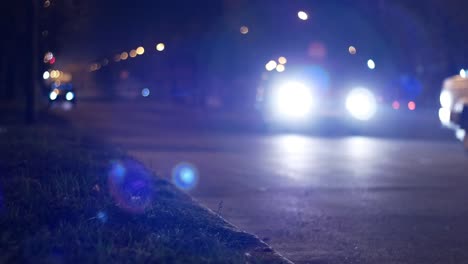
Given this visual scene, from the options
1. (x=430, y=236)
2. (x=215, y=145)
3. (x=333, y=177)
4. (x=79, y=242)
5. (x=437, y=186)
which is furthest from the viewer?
(x=215, y=145)

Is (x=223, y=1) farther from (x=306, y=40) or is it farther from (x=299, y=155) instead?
(x=299, y=155)

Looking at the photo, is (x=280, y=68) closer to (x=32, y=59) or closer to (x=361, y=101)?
(x=361, y=101)

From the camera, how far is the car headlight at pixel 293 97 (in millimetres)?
48781

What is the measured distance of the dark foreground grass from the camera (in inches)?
261

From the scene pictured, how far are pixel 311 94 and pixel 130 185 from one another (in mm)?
42122

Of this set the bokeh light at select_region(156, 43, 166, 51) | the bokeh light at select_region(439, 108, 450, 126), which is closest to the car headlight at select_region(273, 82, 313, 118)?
the bokeh light at select_region(156, 43, 166, 51)

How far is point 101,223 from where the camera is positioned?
7836mm

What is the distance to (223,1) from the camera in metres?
41.0

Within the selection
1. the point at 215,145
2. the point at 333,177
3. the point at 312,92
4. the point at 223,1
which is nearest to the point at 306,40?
the point at 223,1

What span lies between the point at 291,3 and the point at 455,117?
1035 centimetres

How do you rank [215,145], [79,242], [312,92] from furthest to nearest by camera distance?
[312,92] → [215,145] → [79,242]

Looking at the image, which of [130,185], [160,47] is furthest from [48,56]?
[160,47]

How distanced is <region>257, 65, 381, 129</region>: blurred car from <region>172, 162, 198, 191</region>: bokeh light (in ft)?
95.1

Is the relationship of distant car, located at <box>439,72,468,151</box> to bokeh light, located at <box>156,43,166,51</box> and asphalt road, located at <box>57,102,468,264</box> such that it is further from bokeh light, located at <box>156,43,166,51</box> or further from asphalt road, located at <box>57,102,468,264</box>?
bokeh light, located at <box>156,43,166,51</box>
